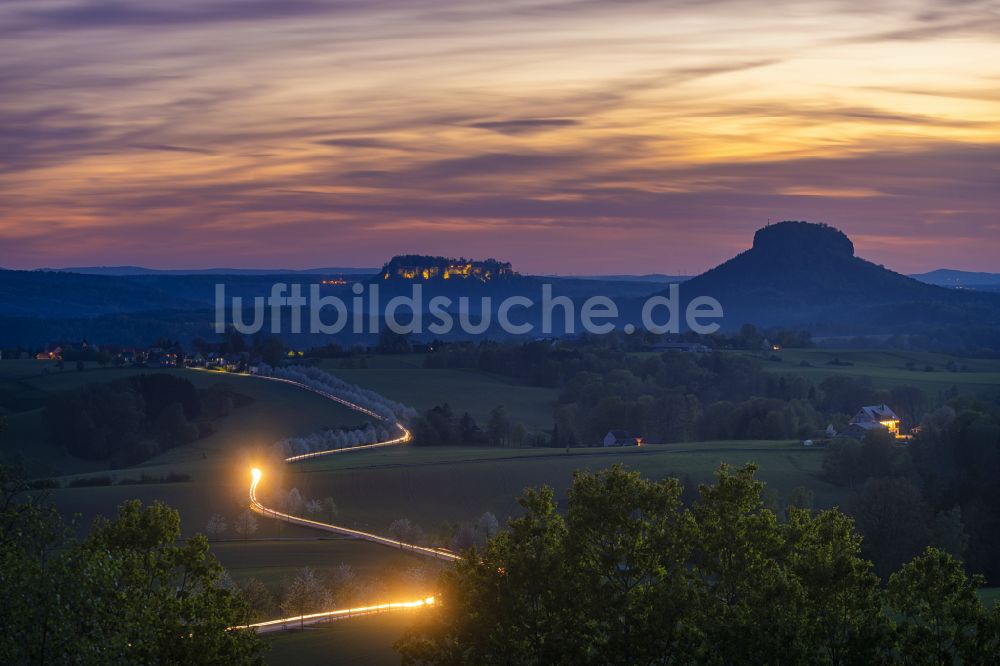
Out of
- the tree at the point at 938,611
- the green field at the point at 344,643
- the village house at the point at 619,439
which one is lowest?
the village house at the point at 619,439

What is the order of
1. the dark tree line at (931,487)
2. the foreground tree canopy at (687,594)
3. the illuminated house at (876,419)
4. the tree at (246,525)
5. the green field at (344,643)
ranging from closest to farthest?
1. the foreground tree canopy at (687,594)
2. the green field at (344,643)
3. the dark tree line at (931,487)
4. the tree at (246,525)
5. the illuminated house at (876,419)

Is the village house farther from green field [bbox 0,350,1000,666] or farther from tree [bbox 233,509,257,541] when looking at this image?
tree [bbox 233,509,257,541]

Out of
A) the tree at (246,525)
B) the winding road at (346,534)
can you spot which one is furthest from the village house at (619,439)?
the tree at (246,525)

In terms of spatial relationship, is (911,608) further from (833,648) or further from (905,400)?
(905,400)

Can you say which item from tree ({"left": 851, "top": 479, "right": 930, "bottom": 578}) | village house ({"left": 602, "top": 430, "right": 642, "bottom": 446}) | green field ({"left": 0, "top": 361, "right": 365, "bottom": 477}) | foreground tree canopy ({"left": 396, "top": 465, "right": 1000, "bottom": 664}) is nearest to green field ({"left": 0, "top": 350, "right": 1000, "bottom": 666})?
green field ({"left": 0, "top": 361, "right": 365, "bottom": 477})

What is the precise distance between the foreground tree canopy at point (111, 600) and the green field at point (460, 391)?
293 ft

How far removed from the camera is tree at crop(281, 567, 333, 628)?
45.4 metres

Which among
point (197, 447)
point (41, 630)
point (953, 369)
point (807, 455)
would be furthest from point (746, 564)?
point (953, 369)

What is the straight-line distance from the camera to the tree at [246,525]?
6320 cm

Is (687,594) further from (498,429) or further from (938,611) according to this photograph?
(498,429)

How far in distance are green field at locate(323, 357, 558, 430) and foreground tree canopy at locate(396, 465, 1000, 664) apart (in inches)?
3544

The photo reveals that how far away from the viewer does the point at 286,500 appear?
71562 mm

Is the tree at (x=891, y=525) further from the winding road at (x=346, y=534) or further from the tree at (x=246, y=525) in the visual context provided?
the tree at (x=246, y=525)

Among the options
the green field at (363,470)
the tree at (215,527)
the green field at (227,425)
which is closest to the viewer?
the green field at (363,470)
